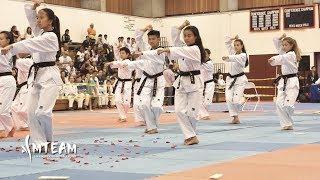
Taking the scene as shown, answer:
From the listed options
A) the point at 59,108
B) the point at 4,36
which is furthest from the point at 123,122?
the point at 59,108

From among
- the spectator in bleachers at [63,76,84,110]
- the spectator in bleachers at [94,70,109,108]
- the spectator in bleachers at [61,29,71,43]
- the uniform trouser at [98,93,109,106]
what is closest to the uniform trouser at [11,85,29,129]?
the spectator in bleachers at [63,76,84,110]

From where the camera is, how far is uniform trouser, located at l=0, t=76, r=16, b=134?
1056 cm

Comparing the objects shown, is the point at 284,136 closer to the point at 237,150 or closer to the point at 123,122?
the point at 237,150

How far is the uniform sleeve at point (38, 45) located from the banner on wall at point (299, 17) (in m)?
25.0

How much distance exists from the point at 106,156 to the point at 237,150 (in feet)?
6.45

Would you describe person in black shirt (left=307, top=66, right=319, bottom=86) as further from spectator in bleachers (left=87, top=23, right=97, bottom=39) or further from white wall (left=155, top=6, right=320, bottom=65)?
spectator in bleachers (left=87, top=23, right=97, bottom=39)

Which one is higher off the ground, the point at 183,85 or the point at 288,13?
Answer: the point at 288,13

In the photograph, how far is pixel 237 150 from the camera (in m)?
8.35

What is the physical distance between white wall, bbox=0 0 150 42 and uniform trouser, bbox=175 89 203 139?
57.8 ft

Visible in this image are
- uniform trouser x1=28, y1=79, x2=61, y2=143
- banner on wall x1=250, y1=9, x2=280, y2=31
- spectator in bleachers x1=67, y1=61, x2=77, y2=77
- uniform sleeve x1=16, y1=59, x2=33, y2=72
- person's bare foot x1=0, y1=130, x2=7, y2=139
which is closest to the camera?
uniform trouser x1=28, y1=79, x2=61, y2=143

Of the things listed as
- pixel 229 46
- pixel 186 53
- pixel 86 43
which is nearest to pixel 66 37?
pixel 86 43

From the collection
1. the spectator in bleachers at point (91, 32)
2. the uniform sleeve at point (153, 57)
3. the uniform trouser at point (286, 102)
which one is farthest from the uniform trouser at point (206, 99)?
the spectator in bleachers at point (91, 32)

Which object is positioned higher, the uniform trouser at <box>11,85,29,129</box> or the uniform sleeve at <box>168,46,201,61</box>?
the uniform sleeve at <box>168,46,201,61</box>

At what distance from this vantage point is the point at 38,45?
7844mm
